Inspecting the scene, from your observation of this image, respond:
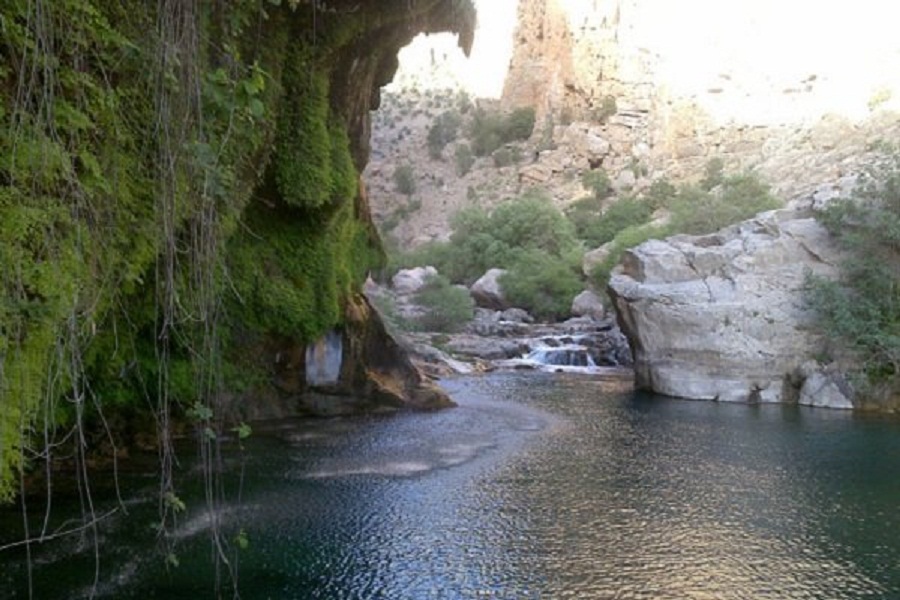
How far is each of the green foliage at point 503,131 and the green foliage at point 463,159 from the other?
131 centimetres

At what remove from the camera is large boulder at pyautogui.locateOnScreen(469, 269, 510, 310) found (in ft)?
134

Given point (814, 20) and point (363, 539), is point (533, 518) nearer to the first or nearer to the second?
point (363, 539)

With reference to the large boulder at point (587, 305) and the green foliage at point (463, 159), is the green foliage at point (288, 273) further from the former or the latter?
the green foliage at point (463, 159)

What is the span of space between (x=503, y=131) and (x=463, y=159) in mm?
5227

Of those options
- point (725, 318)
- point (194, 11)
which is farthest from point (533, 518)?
point (725, 318)

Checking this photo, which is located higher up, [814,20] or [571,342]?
[814,20]

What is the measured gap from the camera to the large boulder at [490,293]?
134 feet

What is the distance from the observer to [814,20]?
67.2 m

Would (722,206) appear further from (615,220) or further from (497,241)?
(497,241)

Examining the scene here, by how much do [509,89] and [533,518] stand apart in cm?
7556

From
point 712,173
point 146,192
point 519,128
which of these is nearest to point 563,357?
point 146,192

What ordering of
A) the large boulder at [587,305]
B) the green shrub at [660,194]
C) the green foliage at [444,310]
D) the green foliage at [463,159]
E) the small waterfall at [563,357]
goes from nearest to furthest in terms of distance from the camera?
1. the small waterfall at [563,357]
2. the green foliage at [444,310]
3. the large boulder at [587,305]
4. the green shrub at [660,194]
5. the green foliage at [463,159]

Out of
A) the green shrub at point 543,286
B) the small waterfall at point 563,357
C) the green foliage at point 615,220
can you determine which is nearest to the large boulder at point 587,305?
the green shrub at point 543,286

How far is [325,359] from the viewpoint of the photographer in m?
16.3
